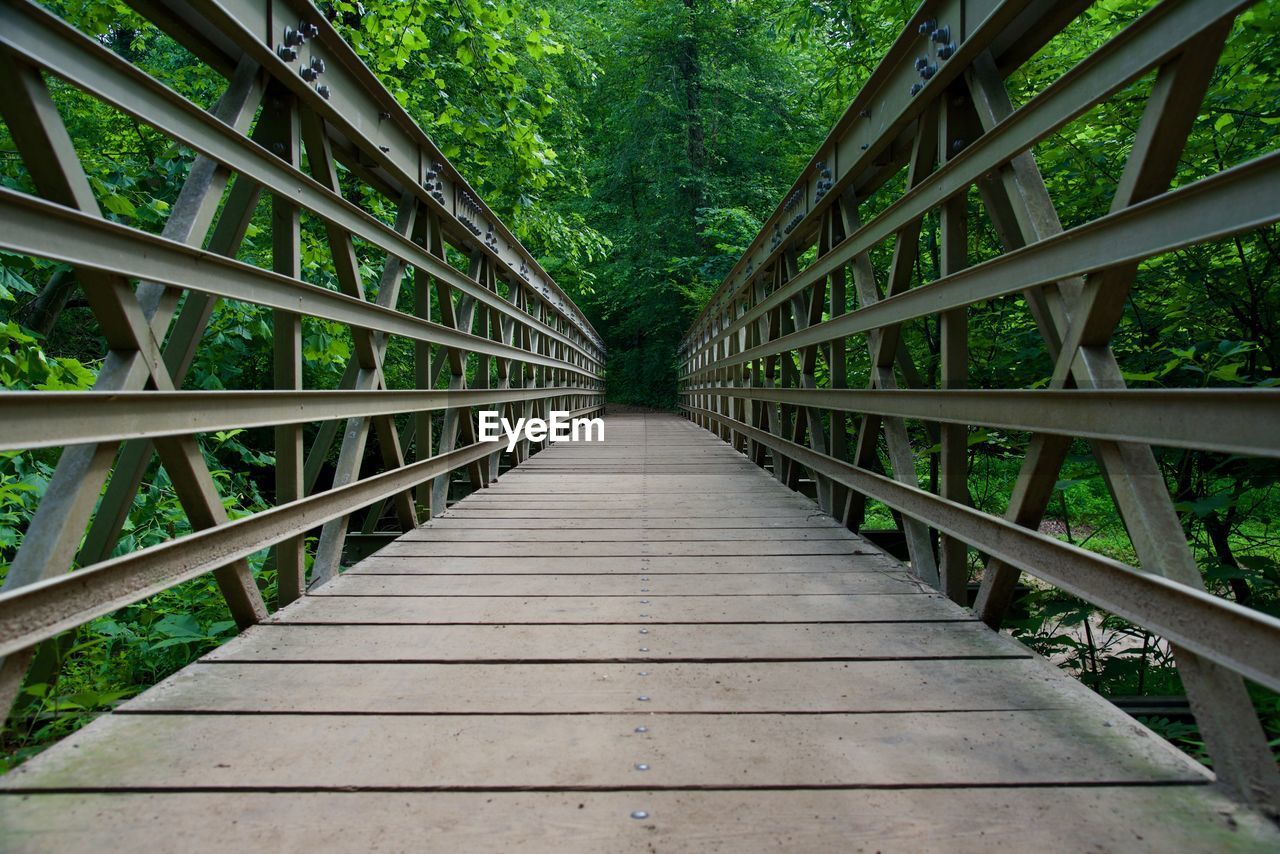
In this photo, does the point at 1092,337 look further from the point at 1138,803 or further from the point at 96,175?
the point at 96,175

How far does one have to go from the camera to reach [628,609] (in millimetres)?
2035

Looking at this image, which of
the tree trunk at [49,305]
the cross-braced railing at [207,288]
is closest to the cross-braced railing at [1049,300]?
the cross-braced railing at [207,288]

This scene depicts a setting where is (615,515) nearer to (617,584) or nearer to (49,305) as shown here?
(617,584)

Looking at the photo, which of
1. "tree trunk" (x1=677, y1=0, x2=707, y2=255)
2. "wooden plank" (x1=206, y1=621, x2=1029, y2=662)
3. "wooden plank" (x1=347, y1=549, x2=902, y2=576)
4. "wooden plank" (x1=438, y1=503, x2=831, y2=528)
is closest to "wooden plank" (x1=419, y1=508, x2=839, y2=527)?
"wooden plank" (x1=438, y1=503, x2=831, y2=528)

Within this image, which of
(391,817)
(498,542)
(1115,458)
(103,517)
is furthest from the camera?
(498,542)

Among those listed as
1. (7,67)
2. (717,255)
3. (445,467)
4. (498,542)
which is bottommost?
(498,542)

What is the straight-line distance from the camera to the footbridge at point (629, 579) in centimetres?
106

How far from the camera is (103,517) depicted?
4.90 ft

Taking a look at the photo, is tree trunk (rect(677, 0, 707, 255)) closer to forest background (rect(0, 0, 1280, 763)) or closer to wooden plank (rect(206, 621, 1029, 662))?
forest background (rect(0, 0, 1280, 763))

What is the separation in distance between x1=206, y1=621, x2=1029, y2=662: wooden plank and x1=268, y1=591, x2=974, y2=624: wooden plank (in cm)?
6

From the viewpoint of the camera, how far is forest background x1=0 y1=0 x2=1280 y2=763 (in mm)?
2049

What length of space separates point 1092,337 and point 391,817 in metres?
Result: 1.40

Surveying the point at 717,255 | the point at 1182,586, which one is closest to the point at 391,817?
the point at 1182,586

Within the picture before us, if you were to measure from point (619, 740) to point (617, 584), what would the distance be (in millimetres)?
987
